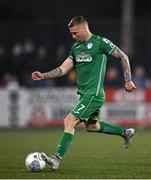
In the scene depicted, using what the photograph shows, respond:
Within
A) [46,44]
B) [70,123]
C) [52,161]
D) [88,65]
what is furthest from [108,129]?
[46,44]

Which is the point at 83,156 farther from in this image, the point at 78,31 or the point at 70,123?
the point at 78,31

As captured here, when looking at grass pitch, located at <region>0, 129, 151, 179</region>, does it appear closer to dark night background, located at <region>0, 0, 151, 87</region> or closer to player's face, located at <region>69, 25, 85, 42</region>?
player's face, located at <region>69, 25, 85, 42</region>

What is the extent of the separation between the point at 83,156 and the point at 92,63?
300 cm

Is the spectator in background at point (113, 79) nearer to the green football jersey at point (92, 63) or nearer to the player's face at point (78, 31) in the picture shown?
the green football jersey at point (92, 63)

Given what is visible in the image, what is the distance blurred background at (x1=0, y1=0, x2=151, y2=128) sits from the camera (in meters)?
25.9

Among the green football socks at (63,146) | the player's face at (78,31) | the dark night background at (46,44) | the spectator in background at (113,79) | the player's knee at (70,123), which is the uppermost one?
the player's face at (78,31)

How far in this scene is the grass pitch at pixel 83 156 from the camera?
1201cm

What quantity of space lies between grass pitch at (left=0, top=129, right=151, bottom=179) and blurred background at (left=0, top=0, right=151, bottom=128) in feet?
6.89

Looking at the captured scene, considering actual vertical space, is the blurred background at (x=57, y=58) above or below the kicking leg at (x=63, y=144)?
below

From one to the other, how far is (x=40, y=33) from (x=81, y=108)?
1704 cm

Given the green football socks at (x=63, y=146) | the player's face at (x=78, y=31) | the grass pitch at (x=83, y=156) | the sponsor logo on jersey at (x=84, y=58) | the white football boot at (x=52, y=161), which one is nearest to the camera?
the grass pitch at (x=83, y=156)

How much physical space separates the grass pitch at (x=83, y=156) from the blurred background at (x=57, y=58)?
210cm

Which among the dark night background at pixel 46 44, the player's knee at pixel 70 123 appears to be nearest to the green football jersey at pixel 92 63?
the player's knee at pixel 70 123

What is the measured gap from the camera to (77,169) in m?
12.8
